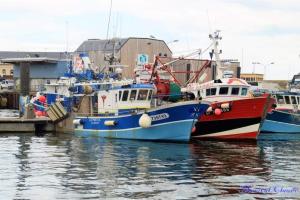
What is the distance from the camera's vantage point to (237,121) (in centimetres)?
3111

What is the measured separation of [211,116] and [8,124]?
12487mm

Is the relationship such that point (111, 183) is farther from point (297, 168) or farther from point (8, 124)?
point (8, 124)

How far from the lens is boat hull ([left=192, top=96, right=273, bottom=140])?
3050 cm

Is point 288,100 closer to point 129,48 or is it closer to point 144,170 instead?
point 144,170

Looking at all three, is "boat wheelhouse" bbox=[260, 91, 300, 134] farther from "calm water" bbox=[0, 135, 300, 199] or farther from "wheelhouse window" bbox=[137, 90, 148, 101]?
"wheelhouse window" bbox=[137, 90, 148, 101]

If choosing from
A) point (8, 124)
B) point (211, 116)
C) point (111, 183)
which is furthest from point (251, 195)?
point (8, 124)

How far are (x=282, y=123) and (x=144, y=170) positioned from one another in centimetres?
2146

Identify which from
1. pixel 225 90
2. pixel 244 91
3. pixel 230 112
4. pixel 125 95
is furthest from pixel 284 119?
pixel 125 95

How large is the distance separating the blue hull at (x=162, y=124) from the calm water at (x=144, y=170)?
2.84ft

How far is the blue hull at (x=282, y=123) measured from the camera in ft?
124

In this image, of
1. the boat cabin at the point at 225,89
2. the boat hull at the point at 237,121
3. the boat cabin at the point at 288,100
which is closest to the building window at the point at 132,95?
the boat hull at the point at 237,121

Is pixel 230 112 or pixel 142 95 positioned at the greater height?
pixel 142 95

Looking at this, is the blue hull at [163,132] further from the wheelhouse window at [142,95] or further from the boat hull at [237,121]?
the boat hull at [237,121]

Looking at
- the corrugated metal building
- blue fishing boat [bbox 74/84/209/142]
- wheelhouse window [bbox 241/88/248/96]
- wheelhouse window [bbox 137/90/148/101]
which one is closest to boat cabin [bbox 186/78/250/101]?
wheelhouse window [bbox 241/88/248/96]
